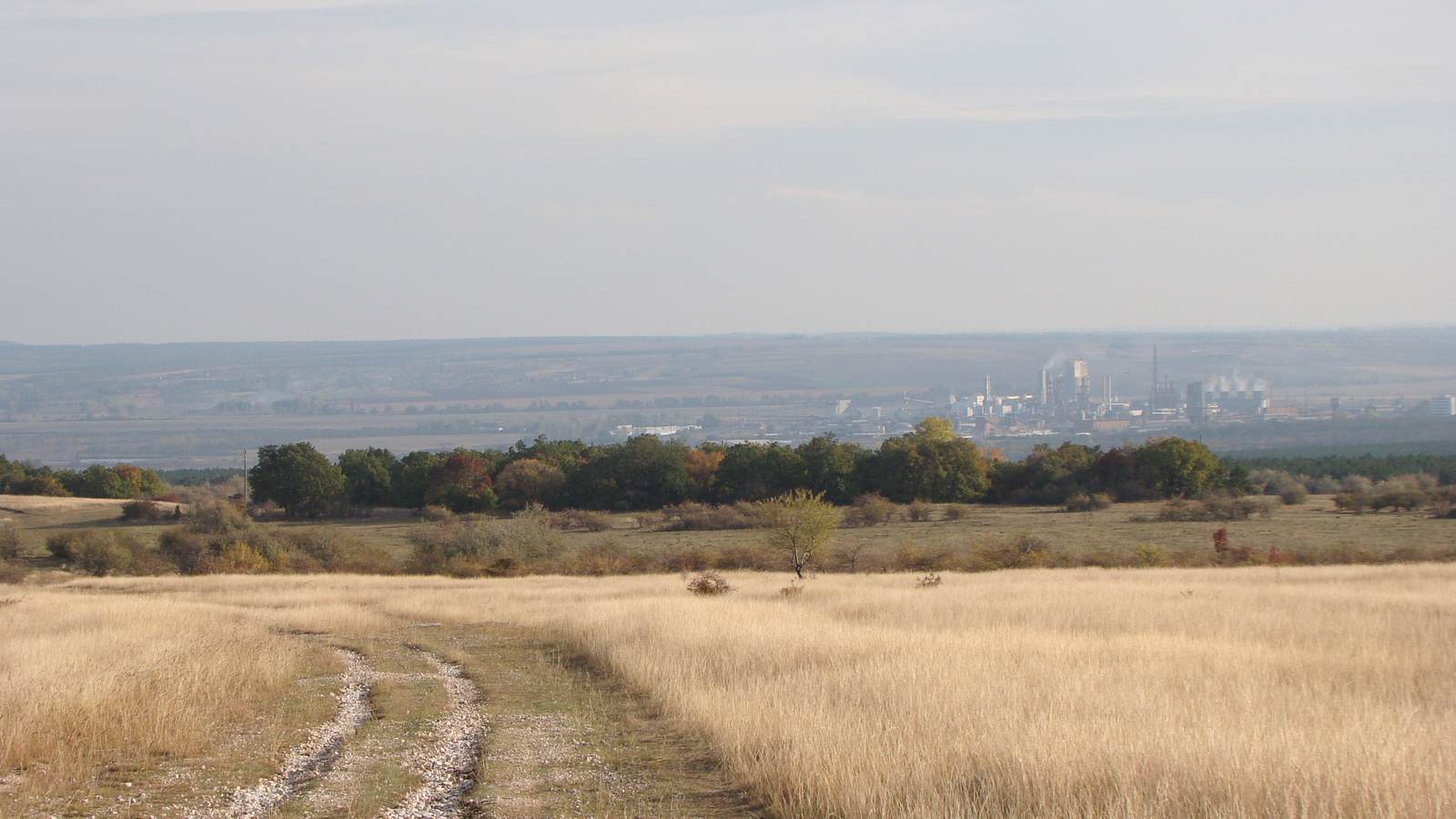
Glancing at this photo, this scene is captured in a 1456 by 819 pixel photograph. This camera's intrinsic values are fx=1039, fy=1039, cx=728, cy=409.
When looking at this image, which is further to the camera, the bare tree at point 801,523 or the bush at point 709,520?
the bush at point 709,520

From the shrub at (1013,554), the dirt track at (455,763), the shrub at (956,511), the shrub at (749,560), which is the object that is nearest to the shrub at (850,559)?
the shrub at (749,560)

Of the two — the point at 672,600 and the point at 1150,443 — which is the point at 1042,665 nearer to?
the point at 672,600

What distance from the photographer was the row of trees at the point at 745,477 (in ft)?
240

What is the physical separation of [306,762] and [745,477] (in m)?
70.0

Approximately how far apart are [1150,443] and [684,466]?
34.8 meters

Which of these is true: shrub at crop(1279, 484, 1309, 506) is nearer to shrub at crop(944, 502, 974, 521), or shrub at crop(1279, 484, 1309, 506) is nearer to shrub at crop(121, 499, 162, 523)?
shrub at crop(944, 502, 974, 521)

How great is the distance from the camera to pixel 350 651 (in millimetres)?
15961

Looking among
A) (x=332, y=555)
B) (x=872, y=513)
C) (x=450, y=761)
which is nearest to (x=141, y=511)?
(x=332, y=555)

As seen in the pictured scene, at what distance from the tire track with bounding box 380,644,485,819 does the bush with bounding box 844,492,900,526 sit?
53706mm

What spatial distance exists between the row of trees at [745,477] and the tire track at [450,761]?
62.3m

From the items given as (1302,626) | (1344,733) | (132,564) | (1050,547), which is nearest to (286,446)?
(132,564)

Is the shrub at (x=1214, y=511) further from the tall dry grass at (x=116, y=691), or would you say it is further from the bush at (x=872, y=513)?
the tall dry grass at (x=116, y=691)

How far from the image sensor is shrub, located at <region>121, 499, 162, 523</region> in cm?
6850

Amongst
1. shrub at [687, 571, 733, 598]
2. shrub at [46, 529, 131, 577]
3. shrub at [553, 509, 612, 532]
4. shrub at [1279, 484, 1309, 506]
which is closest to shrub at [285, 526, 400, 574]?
shrub at [46, 529, 131, 577]
